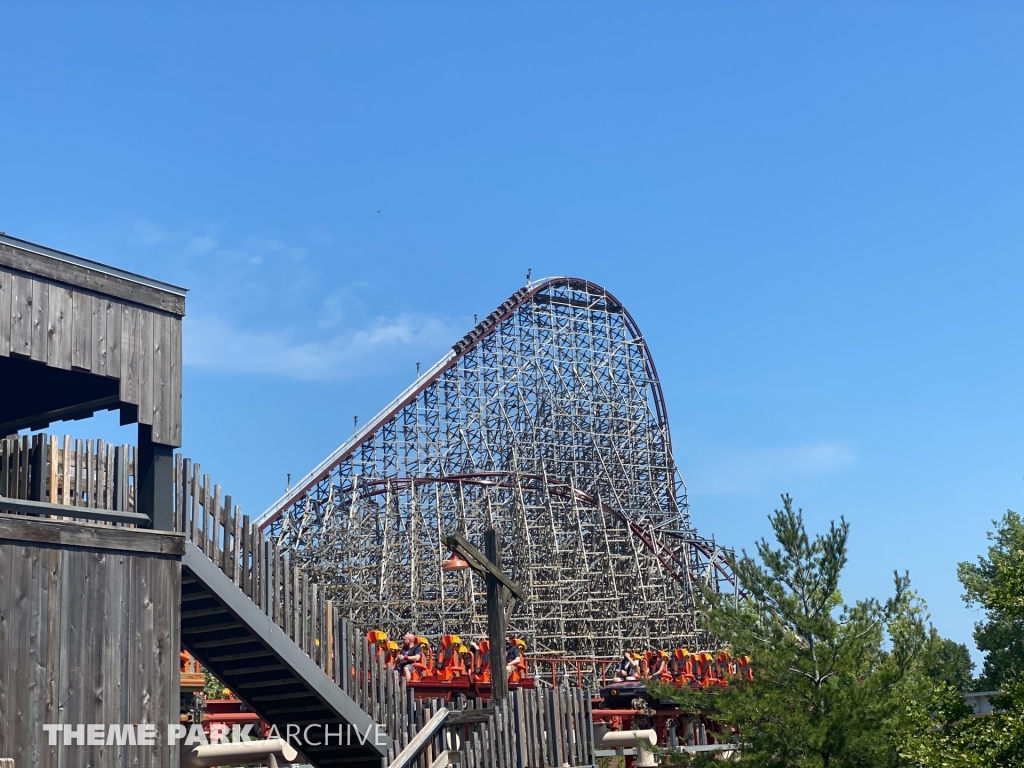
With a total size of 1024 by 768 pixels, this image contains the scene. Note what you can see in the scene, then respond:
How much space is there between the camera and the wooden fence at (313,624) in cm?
909

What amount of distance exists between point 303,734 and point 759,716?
414cm

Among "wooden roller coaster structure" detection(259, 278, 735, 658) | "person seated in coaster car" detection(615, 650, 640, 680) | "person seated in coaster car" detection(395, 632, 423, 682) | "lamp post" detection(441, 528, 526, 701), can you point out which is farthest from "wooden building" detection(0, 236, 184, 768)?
"wooden roller coaster structure" detection(259, 278, 735, 658)

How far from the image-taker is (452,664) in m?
15.3

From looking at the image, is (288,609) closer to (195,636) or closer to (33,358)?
(195,636)

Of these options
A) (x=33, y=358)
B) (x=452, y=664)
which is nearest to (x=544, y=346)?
(x=452, y=664)

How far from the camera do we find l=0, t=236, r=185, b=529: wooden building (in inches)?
340

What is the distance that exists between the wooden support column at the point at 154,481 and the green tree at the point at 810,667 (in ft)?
17.6

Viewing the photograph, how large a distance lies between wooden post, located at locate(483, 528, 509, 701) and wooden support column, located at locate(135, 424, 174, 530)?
3.17 meters

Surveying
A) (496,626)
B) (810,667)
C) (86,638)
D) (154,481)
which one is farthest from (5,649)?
(810,667)

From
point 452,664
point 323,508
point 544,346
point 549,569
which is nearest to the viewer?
point 452,664

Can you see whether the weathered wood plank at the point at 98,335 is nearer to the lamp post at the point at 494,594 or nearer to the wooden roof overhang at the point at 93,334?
the wooden roof overhang at the point at 93,334

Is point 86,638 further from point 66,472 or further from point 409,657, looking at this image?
point 409,657

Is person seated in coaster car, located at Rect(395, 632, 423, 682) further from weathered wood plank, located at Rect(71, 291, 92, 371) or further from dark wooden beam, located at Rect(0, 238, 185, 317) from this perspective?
weathered wood plank, located at Rect(71, 291, 92, 371)

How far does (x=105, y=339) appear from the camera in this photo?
30.0 ft
